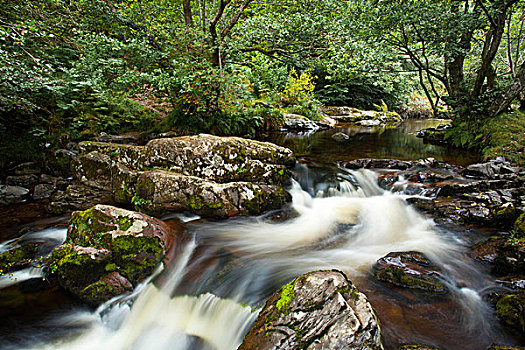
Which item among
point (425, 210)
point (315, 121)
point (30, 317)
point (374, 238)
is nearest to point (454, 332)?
point (374, 238)

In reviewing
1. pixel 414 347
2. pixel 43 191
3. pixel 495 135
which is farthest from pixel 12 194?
pixel 495 135

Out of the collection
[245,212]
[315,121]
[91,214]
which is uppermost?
[315,121]

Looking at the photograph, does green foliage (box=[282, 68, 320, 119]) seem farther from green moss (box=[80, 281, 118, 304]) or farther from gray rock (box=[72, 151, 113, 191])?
green moss (box=[80, 281, 118, 304])

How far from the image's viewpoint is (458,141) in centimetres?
1077

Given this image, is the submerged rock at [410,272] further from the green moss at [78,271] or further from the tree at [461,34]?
the tree at [461,34]

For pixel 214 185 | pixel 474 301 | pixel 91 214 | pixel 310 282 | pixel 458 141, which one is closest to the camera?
pixel 310 282

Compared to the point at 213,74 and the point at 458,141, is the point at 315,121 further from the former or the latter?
the point at 213,74

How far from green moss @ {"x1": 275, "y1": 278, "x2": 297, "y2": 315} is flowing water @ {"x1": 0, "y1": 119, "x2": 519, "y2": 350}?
72cm

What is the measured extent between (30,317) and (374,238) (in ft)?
16.0

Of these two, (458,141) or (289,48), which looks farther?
(458,141)

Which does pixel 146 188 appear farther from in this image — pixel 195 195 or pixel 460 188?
pixel 460 188

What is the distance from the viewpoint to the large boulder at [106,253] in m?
3.12

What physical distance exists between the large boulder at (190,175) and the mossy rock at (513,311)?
11.9 ft

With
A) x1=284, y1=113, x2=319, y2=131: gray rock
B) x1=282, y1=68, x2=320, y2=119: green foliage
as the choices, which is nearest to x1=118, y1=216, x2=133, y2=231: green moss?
x1=284, y1=113, x2=319, y2=131: gray rock
